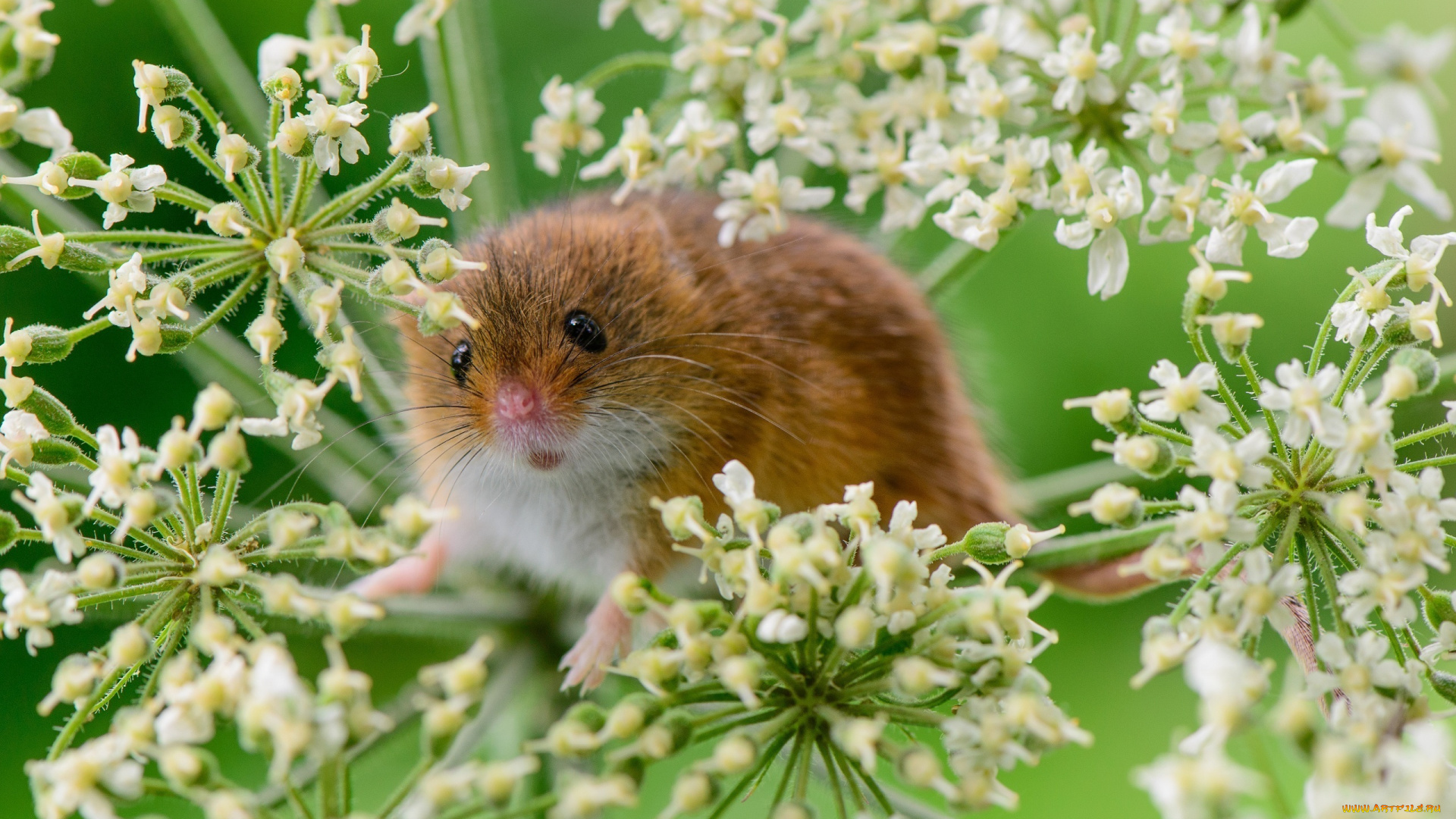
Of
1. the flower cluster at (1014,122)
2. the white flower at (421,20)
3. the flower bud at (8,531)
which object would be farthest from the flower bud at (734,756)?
the white flower at (421,20)

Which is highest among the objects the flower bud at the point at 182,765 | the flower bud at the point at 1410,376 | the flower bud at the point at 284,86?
the flower bud at the point at 284,86

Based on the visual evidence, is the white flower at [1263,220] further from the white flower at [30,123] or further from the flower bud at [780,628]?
the white flower at [30,123]

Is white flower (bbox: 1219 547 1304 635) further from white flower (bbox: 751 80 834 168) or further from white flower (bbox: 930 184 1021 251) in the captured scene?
white flower (bbox: 751 80 834 168)

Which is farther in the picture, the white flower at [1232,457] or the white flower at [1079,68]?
the white flower at [1079,68]

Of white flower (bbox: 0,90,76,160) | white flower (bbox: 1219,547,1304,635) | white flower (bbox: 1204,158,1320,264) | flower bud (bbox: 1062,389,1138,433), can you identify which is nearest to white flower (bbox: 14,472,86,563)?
white flower (bbox: 0,90,76,160)

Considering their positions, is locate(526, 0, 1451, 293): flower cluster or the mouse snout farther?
the mouse snout

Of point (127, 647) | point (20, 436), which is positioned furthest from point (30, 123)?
point (127, 647)

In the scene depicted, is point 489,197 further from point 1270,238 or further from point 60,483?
point 1270,238
